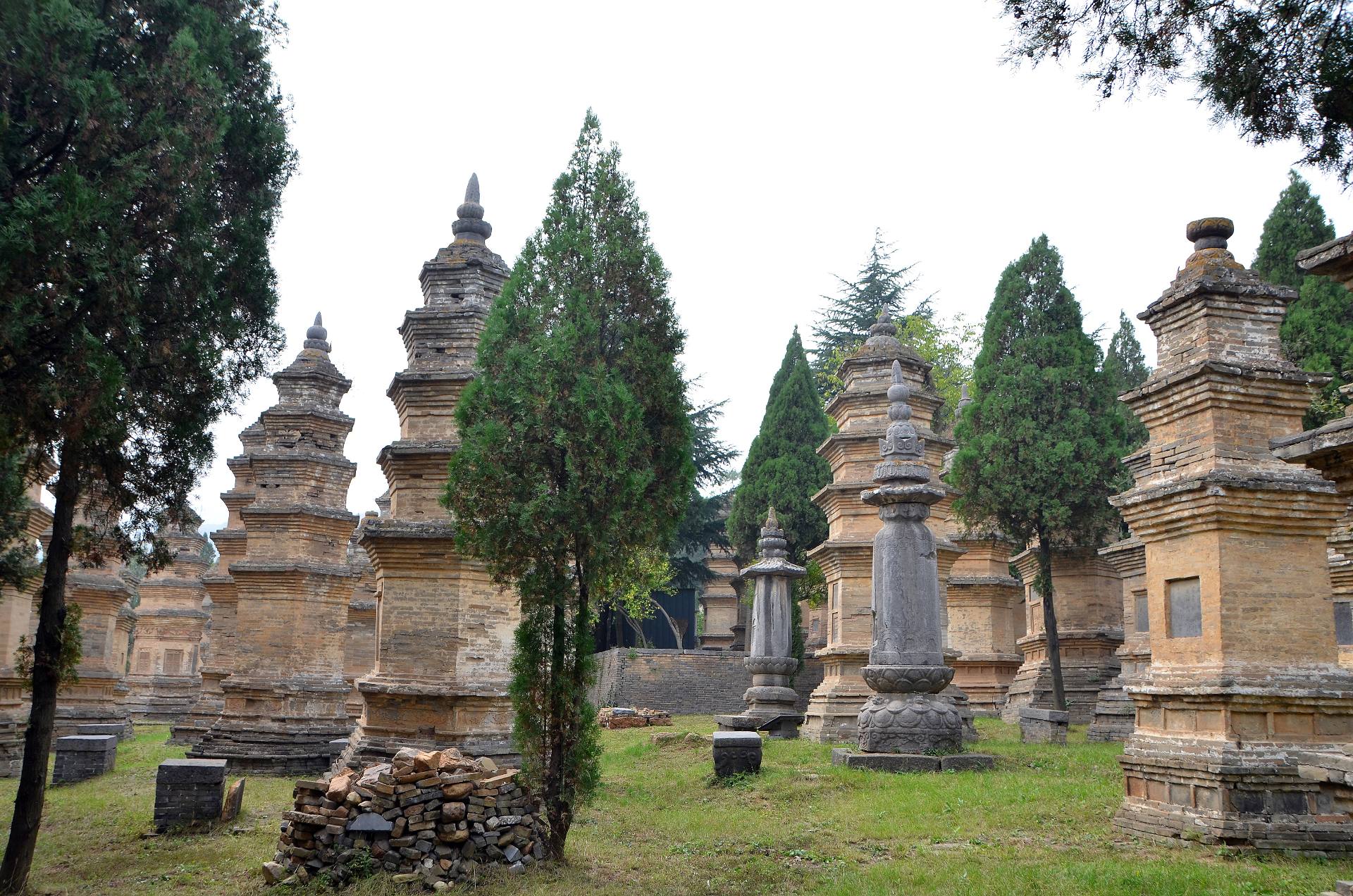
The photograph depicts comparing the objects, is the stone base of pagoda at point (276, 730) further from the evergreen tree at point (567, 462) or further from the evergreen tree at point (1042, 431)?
the evergreen tree at point (1042, 431)

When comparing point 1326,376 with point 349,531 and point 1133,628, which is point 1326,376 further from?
point 349,531

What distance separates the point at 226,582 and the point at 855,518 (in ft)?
47.6

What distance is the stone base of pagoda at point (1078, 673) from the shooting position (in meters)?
22.6

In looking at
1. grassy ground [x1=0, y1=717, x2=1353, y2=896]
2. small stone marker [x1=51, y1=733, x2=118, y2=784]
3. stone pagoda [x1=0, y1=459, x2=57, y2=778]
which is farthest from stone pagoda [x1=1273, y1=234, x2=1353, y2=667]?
small stone marker [x1=51, y1=733, x2=118, y2=784]

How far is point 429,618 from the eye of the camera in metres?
13.1

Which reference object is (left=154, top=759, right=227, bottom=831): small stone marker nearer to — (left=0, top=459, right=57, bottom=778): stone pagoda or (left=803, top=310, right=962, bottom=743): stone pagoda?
(left=0, top=459, right=57, bottom=778): stone pagoda

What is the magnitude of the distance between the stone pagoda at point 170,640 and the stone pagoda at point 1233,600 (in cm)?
2839

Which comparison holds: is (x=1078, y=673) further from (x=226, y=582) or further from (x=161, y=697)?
(x=161, y=697)

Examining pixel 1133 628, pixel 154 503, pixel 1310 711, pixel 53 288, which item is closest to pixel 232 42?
pixel 53 288

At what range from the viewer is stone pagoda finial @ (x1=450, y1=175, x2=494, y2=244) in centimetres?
1512

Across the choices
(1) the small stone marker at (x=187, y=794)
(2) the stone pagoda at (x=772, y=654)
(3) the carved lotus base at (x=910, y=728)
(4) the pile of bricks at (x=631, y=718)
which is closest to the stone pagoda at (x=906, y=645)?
(3) the carved lotus base at (x=910, y=728)

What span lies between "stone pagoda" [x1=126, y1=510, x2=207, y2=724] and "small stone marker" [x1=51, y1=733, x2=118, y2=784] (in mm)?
14392

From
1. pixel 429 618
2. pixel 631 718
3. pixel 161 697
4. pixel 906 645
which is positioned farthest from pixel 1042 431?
pixel 161 697

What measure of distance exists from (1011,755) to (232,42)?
13925 mm
